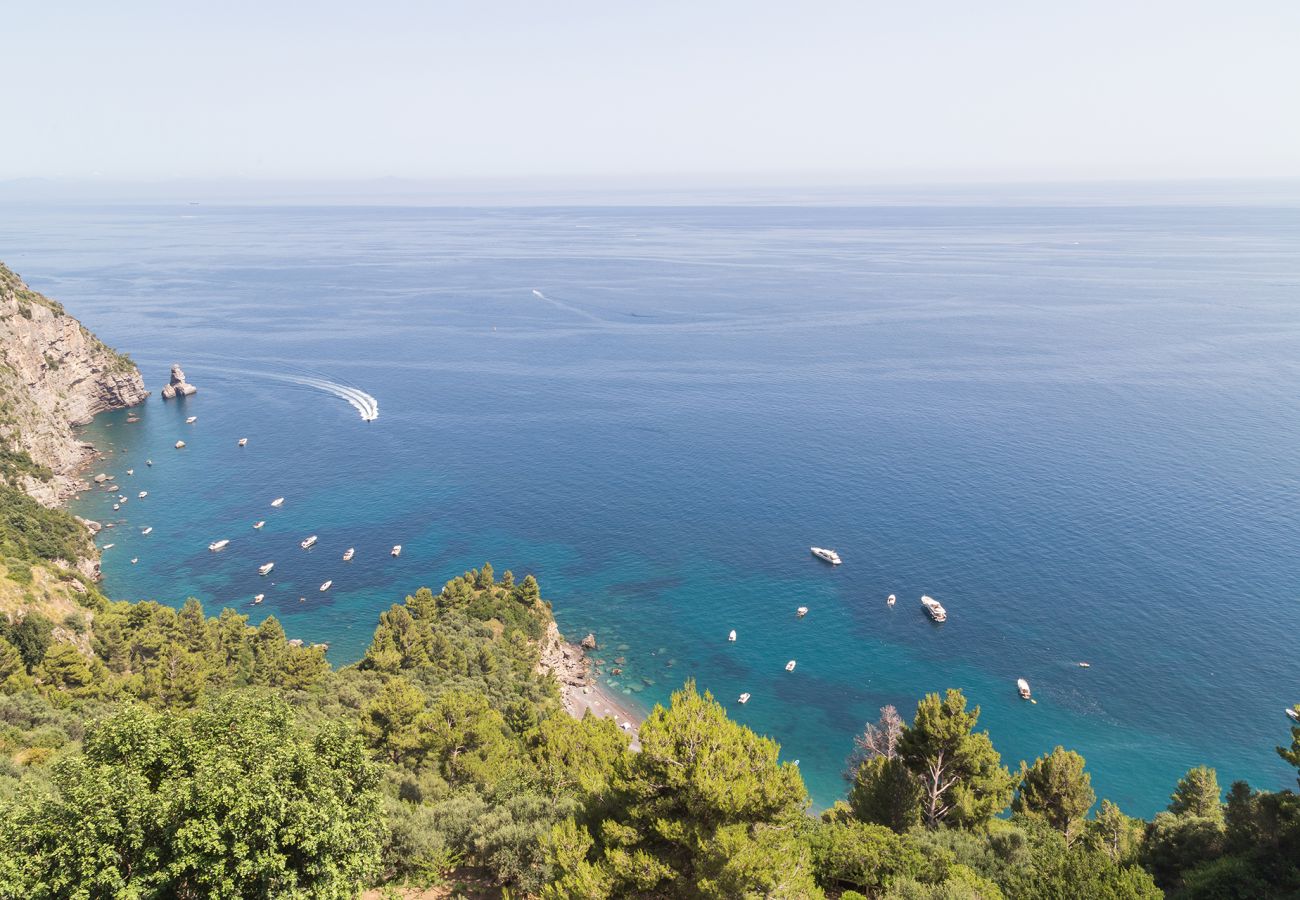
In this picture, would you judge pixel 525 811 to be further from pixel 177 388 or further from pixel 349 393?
pixel 177 388

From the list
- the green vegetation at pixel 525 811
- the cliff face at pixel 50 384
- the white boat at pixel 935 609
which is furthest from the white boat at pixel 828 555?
the cliff face at pixel 50 384

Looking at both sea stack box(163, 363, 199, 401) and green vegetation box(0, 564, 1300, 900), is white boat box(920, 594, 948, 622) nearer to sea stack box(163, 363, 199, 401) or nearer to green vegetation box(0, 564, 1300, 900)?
green vegetation box(0, 564, 1300, 900)

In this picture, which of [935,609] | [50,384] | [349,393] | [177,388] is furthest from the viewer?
[349,393]

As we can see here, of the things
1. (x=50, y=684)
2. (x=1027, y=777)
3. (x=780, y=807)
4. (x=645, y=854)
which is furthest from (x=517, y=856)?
(x=50, y=684)

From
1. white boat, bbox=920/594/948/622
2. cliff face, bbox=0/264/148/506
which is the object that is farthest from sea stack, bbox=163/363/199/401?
white boat, bbox=920/594/948/622

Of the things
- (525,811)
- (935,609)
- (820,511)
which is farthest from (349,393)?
(525,811)

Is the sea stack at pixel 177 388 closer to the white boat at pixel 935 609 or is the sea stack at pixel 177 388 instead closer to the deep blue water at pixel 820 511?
the deep blue water at pixel 820 511

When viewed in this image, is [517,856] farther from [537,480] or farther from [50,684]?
[537,480]
